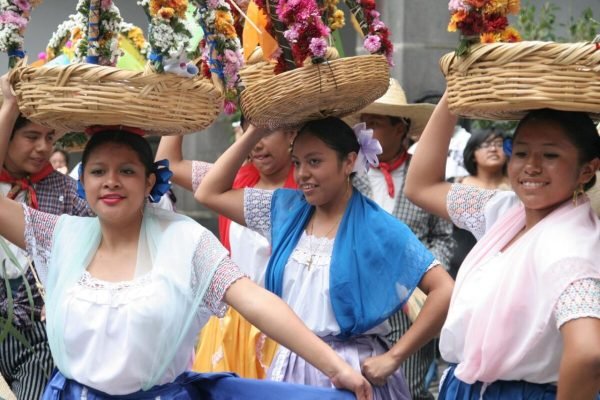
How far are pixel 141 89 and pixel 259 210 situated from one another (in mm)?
1162

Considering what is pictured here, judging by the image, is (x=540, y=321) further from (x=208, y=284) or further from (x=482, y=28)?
(x=208, y=284)

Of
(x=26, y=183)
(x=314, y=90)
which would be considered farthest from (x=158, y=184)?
(x=26, y=183)

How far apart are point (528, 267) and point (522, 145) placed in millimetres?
436

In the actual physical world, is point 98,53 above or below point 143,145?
above

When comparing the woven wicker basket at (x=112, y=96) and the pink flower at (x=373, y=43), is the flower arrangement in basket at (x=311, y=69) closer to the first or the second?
the pink flower at (x=373, y=43)

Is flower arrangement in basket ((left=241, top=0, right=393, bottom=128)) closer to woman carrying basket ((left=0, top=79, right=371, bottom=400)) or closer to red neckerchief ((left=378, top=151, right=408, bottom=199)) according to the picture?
woman carrying basket ((left=0, top=79, right=371, bottom=400))

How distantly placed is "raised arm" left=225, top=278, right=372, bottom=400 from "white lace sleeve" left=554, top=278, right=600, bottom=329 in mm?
774

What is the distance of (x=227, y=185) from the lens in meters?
4.76

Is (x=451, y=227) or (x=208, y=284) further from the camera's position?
(x=451, y=227)

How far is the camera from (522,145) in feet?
12.0

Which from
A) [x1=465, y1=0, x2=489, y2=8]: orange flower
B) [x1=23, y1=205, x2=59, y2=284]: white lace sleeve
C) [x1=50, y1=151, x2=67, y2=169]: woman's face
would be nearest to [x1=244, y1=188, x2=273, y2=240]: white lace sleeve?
[x1=23, y1=205, x2=59, y2=284]: white lace sleeve

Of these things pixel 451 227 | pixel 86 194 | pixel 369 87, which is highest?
pixel 369 87

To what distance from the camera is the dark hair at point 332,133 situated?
4402mm

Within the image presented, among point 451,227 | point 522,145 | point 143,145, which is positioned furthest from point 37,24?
point 522,145
